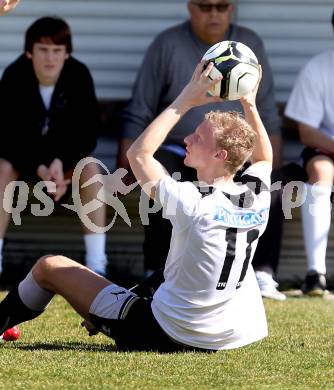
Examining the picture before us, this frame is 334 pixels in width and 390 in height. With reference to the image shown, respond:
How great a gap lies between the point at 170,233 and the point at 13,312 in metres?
2.60

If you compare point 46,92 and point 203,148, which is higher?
point 203,148

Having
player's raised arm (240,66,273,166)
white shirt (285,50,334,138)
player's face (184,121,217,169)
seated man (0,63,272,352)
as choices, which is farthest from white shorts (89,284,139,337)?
white shirt (285,50,334,138)

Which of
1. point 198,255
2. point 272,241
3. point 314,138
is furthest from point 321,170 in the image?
point 198,255

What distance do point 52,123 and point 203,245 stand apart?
3.38 m

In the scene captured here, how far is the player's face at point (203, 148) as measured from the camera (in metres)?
5.66

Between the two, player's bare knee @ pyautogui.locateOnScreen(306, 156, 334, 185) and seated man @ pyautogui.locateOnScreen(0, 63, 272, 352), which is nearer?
seated man @ pyautogui.locateOnScreen(0, 63, 272, 352)

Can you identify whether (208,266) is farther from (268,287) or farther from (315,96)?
(315,96)

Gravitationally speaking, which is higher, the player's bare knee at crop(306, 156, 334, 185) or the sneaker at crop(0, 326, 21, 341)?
the player's bare knee at crop(306, 156, 334, 185)

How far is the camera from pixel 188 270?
5.64 metres

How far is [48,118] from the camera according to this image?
A: 8.76 meters

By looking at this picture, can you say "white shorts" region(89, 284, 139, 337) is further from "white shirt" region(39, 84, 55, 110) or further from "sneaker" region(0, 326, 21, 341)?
"white shirt" region(39, 84, 55, 110)

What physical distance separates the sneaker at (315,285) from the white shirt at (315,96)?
1.07 m

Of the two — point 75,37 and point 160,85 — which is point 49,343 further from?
point 75,37

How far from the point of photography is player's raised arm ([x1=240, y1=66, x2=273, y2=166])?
19.5ft
